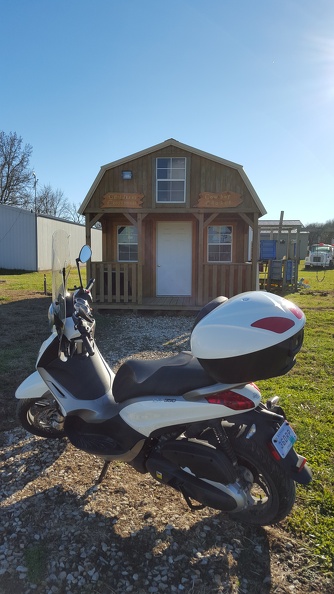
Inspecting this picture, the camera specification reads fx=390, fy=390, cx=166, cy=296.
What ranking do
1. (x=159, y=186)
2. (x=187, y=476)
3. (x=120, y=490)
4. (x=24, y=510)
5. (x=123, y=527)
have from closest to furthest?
(x=187, y=476), (x=123, y=527), (x=24, y=510), (x=120, y=490), (x=159, y=186)

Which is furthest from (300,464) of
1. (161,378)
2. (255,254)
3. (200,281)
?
(255,254)

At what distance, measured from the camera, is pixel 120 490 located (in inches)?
99.9

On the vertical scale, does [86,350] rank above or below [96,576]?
above

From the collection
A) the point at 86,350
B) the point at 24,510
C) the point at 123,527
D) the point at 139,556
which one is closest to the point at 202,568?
the point at 139,556

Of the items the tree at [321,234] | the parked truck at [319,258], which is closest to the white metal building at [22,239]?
the parked truck at [319,258]

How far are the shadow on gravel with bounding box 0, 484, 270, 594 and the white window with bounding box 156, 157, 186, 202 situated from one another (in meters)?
8.06

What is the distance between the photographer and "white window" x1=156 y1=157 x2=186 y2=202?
31.1 feet

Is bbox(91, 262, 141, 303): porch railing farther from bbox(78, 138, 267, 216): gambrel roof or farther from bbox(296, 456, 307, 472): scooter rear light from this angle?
bbox(296, 456, 307, 472): scooter rear light

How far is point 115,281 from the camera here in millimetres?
9734

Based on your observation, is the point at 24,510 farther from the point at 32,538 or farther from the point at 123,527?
the point at 123,527

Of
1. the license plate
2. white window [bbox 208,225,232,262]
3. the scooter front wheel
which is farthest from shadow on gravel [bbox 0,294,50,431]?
white window [bbox 208,225,232,262]

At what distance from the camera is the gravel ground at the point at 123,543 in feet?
6.07

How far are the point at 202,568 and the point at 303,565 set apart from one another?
0.51 metres

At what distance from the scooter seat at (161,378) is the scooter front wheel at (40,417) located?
0.90m
